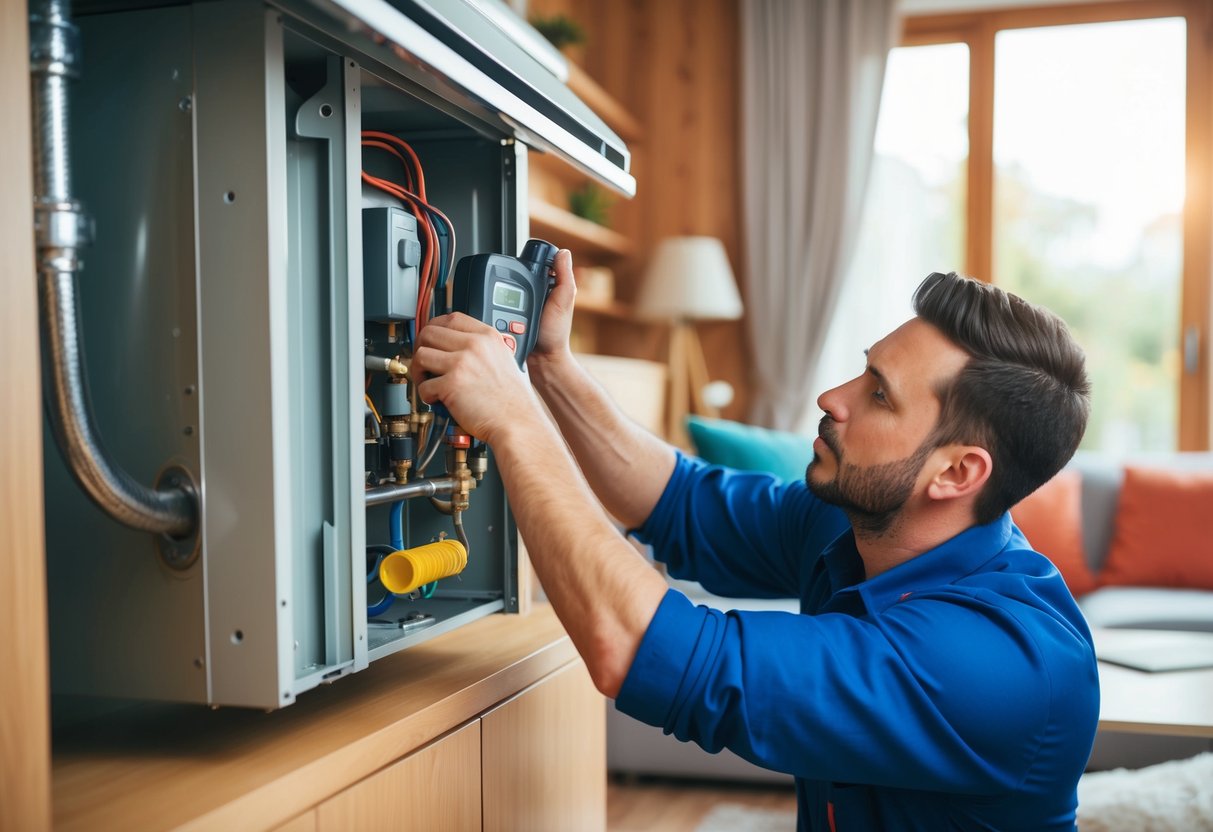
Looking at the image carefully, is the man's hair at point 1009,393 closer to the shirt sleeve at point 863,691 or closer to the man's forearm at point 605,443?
the shirt sleeve at point 863,691

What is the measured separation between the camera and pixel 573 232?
3922 mm

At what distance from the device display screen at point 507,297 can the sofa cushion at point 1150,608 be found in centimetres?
236

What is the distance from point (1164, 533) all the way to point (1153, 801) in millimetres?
1770

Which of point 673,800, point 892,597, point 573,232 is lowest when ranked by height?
point 673,800

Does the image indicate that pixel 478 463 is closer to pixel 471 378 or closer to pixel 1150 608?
pixel 471 378

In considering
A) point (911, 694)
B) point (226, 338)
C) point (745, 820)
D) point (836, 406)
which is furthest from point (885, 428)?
point (745, 820)

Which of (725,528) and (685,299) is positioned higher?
(685,299)

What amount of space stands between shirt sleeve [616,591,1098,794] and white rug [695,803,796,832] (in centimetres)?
163

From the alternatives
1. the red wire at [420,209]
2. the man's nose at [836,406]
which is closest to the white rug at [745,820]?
the man's nose at [836,406]

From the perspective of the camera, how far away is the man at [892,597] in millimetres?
940

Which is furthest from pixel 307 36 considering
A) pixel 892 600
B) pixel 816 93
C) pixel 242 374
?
pixel 816 93

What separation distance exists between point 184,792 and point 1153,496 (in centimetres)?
335

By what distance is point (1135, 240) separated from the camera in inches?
173

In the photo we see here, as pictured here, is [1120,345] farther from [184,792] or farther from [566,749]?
[184,792]
